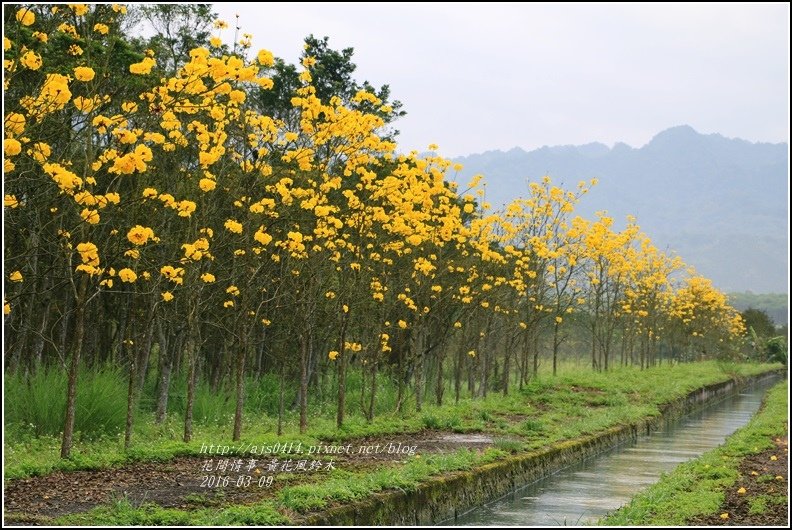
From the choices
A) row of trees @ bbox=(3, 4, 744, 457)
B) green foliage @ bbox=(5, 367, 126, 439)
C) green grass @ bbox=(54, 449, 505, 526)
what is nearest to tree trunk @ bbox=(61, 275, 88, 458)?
row of trees @ bbox=(3, 4, 744, 457)

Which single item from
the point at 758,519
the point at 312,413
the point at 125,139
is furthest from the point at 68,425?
the point at 312,413

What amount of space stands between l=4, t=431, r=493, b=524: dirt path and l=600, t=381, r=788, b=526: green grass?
3.33m

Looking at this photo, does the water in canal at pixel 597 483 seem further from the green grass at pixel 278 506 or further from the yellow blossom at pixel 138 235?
the yellow blossom at pixel 138 235

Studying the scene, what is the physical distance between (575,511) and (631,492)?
1.77m

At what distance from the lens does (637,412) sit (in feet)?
74.6

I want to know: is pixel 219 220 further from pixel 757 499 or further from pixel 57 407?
pixel 757 499

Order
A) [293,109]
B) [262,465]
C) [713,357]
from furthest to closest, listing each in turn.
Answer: [713,357]
[293,109]
[262,465]

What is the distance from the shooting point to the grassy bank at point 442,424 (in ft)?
37.9

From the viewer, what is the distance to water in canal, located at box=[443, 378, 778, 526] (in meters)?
11.5

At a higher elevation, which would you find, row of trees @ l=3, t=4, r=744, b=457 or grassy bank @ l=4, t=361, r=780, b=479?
row of trees @ l=3, t=4, r=744, b=457

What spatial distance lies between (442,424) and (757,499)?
789cm

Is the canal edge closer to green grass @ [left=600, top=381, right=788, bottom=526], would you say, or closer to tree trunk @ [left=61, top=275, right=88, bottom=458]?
green grass @ [left=600, top=381, right=788, bottom=526]

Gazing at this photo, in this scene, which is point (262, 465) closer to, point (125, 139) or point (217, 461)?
point (217, 461)

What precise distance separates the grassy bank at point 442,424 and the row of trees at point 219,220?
611mm
